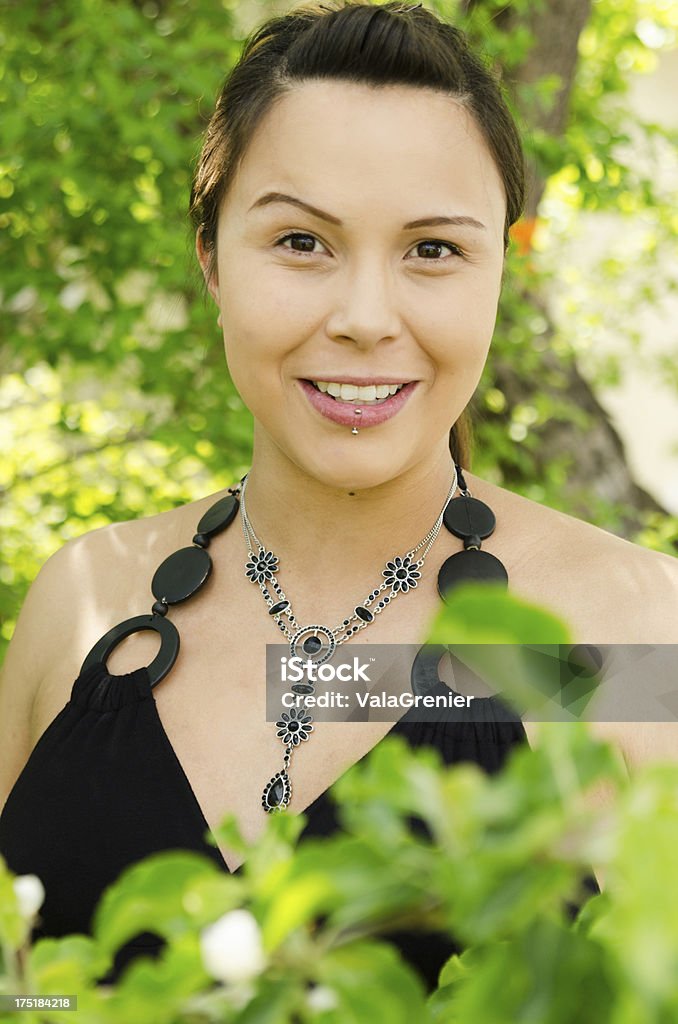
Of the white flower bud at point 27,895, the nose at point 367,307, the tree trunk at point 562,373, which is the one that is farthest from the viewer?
the tree trunk at point 562,373

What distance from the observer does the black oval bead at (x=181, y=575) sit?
186 cm

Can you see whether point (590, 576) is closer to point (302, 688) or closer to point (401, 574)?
point (401, 574)

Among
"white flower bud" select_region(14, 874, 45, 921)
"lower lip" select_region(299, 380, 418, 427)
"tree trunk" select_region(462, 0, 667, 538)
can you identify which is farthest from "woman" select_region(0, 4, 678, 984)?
"tree trunk" select_region(462, 0, 667, 538)

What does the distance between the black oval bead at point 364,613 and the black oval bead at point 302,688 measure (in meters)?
0.13

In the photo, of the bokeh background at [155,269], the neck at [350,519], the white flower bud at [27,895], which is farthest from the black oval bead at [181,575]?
the white flower bud at [27,895]

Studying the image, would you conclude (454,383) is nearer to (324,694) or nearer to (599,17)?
(324,694)

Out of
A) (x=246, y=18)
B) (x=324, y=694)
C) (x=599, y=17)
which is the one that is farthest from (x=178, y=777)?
(x=599, y=17)

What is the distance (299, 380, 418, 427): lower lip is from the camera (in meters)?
1.58

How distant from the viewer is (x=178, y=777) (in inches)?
65.1

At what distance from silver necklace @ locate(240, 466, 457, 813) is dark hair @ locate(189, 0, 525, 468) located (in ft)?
1.59

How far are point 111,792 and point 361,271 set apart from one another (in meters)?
0.82

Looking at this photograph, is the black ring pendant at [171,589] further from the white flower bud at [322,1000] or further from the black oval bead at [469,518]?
the white flower bud at [322,1000]

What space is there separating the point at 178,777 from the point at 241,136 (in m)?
0.93

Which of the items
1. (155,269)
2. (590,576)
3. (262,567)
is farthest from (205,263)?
(155,269)
